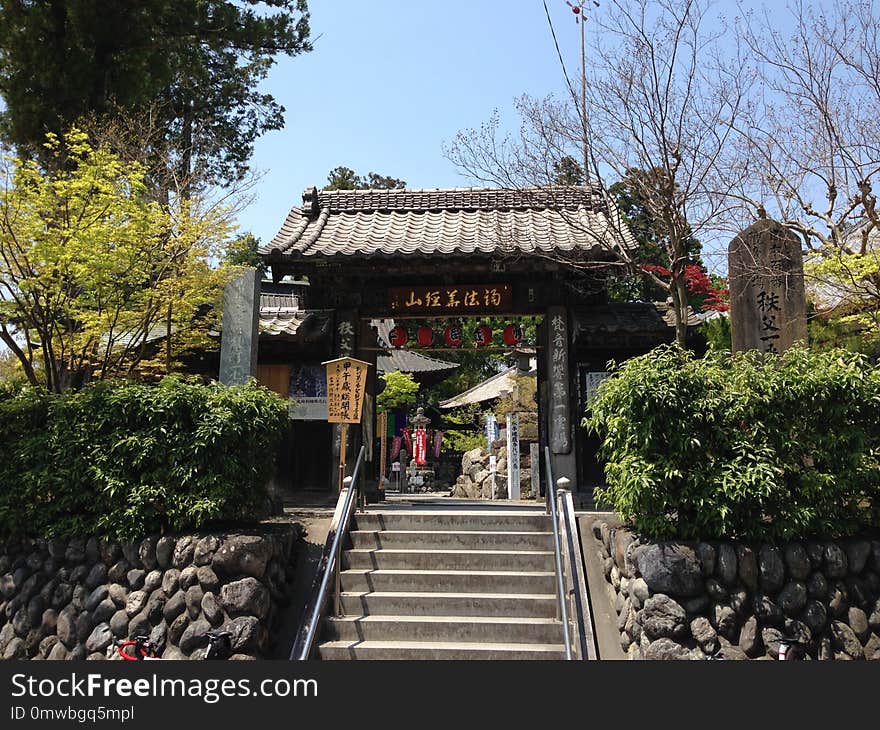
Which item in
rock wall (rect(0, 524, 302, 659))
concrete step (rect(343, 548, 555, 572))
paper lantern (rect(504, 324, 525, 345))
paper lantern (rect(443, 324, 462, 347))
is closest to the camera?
rock wall (rect(0, 524, 302, 659))

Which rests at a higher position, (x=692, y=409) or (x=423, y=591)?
(x=692, y=409)

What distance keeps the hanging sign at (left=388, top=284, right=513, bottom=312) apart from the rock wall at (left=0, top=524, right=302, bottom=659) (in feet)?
19.8

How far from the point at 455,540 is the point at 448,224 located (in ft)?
24.7

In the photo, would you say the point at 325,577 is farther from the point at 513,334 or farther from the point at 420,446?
the point at 420,446

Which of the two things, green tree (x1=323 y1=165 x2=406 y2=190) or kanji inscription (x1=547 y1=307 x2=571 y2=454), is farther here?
green tree (x1=323 y1=165 x2=406 y2=190)

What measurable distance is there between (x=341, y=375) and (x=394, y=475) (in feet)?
69.1

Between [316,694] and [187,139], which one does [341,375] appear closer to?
[316,694]

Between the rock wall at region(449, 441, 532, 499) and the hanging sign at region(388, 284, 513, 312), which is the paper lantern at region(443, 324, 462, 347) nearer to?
the hanging sign at region(388, 284, 513, 312)

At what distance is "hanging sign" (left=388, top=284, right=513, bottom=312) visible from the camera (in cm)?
1355

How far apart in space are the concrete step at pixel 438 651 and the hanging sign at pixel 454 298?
7302mm

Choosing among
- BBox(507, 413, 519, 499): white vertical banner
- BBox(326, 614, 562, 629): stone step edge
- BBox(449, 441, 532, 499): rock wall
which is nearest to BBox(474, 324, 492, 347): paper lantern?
BBox(326, 614, 562, 629): stone step edge

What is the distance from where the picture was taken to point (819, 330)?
43.7 feet

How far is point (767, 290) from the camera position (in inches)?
395

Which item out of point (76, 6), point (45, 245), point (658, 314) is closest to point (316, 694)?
point (45, 245)
